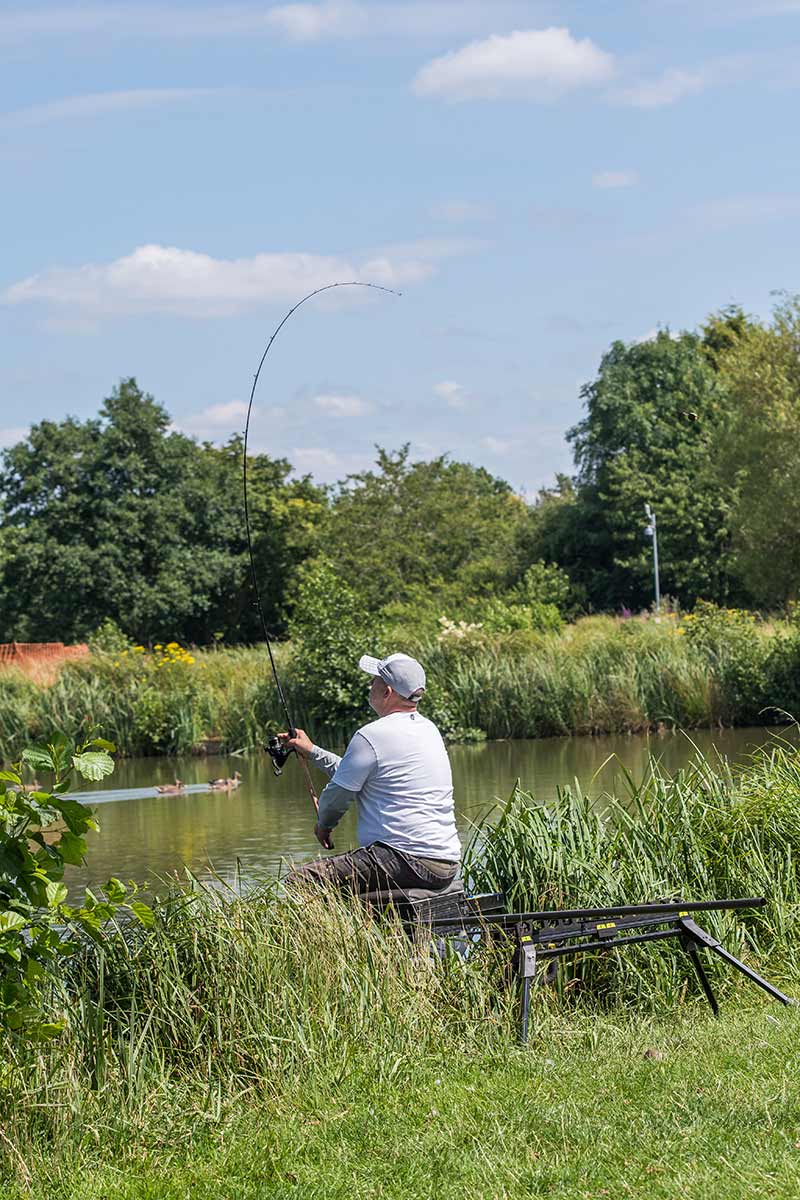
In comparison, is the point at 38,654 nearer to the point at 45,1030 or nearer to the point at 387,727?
the point at 387,727

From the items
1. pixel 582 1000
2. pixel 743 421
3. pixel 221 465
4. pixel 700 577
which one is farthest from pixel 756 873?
pixel 221 465

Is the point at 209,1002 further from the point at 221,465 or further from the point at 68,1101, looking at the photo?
the point at 221,465

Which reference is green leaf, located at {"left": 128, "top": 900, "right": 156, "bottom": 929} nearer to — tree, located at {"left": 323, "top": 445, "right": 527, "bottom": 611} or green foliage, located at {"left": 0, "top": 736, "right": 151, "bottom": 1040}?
green foliage, located at {"left": 0, "top": 736, "right": 151, "bottom": 1040}

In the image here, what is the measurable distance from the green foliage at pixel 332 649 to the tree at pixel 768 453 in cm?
832

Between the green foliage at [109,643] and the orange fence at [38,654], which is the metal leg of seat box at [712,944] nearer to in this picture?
the green foliage at [109,643]

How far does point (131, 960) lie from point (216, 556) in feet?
132

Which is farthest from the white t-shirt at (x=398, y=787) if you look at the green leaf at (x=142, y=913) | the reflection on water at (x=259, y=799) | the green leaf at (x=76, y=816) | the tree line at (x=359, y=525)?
the tree line at (x=359, y=525)

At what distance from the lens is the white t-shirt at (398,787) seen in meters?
6.08

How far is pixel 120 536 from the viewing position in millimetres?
43844

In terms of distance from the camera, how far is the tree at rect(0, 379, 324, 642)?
144 feet

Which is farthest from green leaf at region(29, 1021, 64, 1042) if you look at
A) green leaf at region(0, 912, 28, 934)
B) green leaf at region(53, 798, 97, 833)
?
green leaf at region(53, 798, 97, 833)

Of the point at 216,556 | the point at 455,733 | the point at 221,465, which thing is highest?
the point at 221,465

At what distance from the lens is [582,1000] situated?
6574 millimetres

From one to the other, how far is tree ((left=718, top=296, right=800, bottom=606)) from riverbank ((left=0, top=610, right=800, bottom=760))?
2.84m
